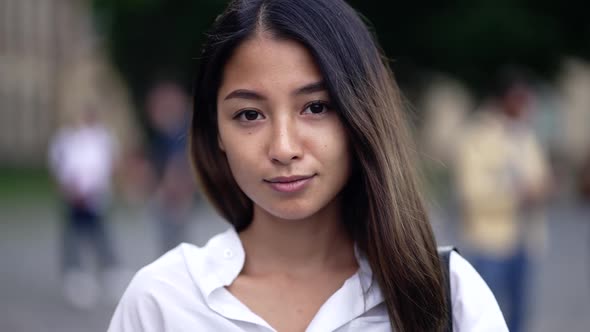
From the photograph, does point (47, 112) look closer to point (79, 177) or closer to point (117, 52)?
point (117, 52)

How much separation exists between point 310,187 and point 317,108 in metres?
0.17

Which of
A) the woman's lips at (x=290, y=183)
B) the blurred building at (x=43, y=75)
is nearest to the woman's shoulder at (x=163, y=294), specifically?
the woman's lips at (x=290, y=183)

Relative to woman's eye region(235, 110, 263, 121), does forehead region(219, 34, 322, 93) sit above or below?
above

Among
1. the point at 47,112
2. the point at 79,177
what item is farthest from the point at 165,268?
the point at 47,112

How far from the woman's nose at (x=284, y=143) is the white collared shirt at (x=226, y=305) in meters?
0.32

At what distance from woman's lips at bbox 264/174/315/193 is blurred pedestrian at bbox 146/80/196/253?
6697 mm

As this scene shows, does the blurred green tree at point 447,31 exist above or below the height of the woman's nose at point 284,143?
above

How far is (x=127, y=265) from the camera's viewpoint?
33.9ft

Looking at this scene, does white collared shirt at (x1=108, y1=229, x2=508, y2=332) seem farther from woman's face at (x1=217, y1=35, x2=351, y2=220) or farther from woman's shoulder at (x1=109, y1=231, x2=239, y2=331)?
woman's face at (x1=217, y1=35, x2=351, y2=220)

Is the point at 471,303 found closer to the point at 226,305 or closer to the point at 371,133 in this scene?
the point at 371,133

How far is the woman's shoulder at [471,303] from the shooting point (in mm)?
1863

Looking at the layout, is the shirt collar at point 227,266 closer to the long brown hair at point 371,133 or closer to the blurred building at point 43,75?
the long brown hair at point 371,133

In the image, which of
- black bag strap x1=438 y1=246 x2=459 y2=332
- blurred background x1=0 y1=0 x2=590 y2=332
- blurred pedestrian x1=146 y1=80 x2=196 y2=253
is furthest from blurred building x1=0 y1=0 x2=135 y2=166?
black bag strap x1=438 y1=246 x2=459 y2=332

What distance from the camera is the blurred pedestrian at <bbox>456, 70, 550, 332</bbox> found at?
6238 mm
